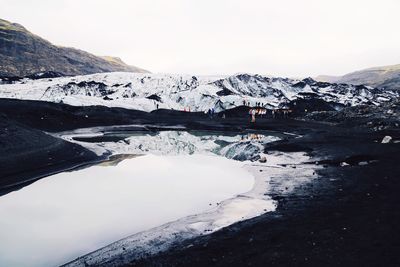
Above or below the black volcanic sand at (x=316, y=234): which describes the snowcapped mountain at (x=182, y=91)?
above

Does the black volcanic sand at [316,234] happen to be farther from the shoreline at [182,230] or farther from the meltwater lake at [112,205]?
the meltwater lake at [112,205]

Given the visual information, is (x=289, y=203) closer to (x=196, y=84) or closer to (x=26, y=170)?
(x=26, y=170)

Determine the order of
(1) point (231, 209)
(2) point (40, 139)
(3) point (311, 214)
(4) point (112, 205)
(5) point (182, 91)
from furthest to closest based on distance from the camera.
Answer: (5) point (182, 91) → (2) point (40, 139) → (4) point (112, 205) → (1) point (231, 209) → (3) point (311, 214)

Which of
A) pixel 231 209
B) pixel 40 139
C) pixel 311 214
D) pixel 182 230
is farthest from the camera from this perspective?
pixel 40 139

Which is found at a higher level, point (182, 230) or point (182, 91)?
point (182, 91)

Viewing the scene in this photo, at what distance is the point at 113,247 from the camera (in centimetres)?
885

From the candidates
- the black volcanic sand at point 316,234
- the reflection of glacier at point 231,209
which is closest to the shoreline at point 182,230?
the reflection of glacier at point 231,209

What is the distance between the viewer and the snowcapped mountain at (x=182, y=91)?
72562 millimetres

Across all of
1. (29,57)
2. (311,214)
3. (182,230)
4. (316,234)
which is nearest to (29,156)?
(182,230)

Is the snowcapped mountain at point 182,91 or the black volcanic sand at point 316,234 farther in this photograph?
the snowcapped mountain at point 182,91

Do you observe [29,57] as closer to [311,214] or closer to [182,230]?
[182,230]

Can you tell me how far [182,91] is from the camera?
8225 cm

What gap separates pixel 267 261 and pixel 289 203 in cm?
480

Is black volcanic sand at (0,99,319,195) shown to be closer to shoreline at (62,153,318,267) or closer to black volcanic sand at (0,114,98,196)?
black volcanic sand at (0,114,98,196)
